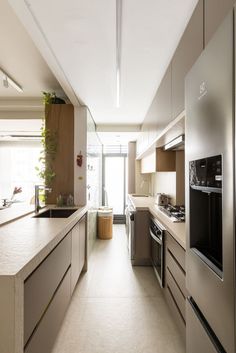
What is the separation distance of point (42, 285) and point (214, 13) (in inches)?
70.9

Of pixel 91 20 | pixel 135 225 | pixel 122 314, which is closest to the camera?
pixel 91 20

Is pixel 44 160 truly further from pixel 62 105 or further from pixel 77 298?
pixel 77 298

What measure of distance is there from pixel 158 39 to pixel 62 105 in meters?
1.92

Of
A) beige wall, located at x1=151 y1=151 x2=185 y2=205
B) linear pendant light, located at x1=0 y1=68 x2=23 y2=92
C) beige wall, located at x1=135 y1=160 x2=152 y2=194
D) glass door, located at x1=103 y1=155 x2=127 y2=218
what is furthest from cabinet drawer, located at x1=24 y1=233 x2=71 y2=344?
glass door, located at x1=103 y1=155 x2=127 y2=218

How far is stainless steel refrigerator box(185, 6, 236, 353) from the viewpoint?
30.4 inches

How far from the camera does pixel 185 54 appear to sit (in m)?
1.68

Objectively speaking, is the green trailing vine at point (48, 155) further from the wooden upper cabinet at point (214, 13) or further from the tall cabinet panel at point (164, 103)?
the wooden upper cabinet at point (214, 13)

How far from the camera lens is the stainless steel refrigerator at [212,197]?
77cm

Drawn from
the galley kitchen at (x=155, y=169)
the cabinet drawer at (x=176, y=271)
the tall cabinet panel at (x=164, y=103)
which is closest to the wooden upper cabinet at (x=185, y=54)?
the galley kitchen at (x=155, y=169)

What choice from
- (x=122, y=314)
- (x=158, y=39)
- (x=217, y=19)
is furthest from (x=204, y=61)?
(x=122, y=314)

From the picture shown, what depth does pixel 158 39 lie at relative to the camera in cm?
184

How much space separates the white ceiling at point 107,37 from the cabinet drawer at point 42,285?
1635 mm

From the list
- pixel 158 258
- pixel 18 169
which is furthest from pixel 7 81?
pixel 18 169

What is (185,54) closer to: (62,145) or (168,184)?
(62,145)
